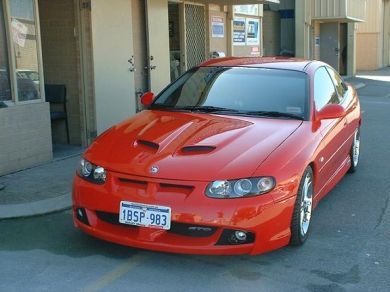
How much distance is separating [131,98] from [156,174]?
17.4 ft

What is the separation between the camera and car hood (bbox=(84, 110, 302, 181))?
3939 millimetres

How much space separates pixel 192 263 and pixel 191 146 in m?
0.87

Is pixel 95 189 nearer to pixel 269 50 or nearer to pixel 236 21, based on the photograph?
pixel 236 21

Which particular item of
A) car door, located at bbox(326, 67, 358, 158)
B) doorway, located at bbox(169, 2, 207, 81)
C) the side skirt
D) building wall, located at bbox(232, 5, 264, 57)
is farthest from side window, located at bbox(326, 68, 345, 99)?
building wall, located at bbox(232, 5, 264, 57)

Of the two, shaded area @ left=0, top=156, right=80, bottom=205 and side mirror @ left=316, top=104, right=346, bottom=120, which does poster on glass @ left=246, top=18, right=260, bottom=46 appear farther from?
side mirror @ left=316, top=104, right=346, bottom=120

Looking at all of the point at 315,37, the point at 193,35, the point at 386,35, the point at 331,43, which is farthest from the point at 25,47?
the point at 386,35

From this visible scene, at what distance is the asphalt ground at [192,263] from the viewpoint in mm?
3775

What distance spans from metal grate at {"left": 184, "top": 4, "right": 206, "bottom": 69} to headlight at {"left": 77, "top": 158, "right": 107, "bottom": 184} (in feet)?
25.3

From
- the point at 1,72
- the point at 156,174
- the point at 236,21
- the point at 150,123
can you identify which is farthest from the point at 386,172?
the point at 236,21

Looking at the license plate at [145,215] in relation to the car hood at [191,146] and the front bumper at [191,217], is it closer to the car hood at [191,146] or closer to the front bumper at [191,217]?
the front bumper at [191,217]

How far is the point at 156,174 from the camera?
3.93 metres

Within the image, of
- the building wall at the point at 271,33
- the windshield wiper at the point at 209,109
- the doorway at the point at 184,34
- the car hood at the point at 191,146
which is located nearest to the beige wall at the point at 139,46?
the doorway at the point at 184,34

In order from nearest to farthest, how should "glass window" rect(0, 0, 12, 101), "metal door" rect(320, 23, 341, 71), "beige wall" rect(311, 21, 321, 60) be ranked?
"glass window" rect(0, 0, 12, 101) → "beige wall" rect(311, 21, 321, 60) → "metal door" rect(320, 23, 341, 71)

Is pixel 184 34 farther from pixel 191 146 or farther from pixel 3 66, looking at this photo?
pixel 191 146
